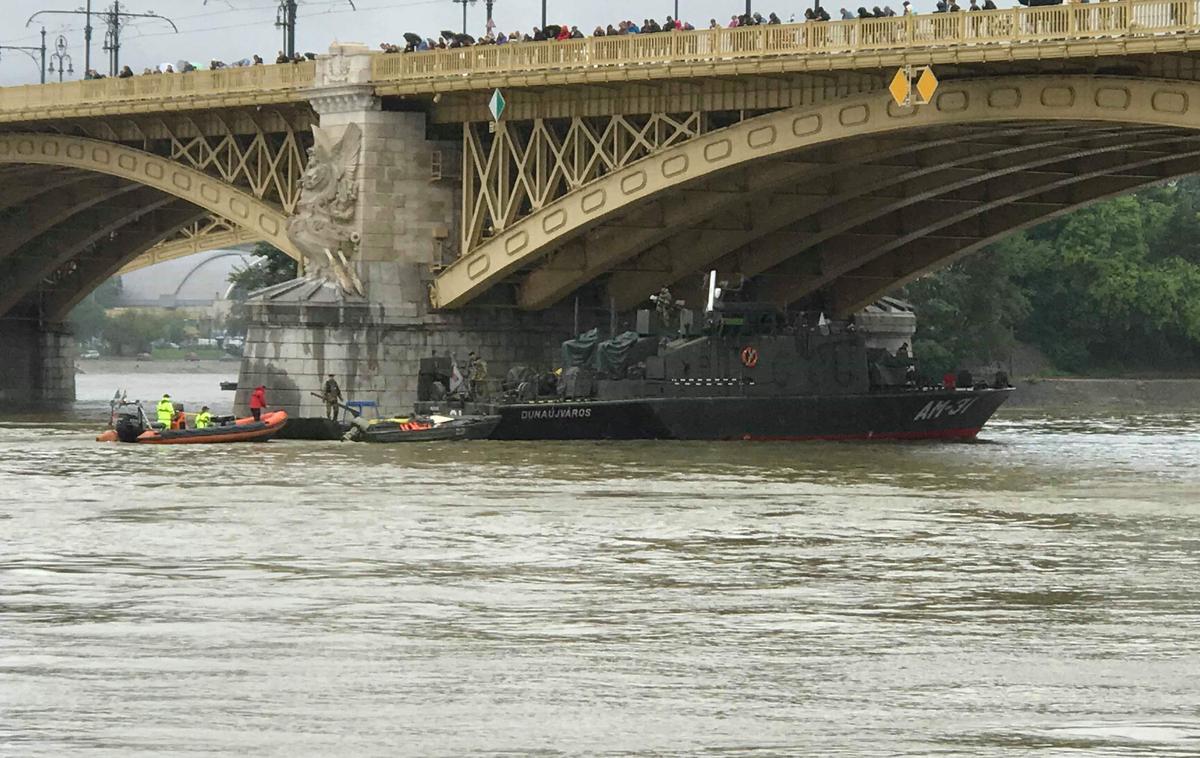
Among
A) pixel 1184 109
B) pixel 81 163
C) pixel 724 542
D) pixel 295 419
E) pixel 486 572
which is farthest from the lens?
pixel 81 163

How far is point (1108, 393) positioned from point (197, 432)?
168ft

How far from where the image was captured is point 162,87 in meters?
69.0

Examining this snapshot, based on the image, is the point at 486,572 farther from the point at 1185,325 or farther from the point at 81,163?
the point at 1185,325

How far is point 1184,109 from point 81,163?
127 ft

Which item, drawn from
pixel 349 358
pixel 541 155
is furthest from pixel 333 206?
pixel 541 155

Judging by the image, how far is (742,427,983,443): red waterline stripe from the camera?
187ft

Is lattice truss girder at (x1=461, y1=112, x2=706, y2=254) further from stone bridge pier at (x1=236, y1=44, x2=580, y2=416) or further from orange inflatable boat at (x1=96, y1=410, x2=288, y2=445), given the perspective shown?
orange inflatable boat at (x1=96, y1=410, x2=288, y2=445)

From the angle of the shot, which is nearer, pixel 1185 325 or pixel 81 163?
pixel 81 163

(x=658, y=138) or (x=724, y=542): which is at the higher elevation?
(x=658, y=138)

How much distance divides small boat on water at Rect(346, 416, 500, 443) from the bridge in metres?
5.48

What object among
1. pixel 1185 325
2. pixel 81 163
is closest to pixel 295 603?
pixel 81 163

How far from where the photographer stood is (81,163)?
73562 mm

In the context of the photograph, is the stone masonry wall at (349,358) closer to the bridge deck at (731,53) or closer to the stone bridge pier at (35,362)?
the bridge deck at (731,53)

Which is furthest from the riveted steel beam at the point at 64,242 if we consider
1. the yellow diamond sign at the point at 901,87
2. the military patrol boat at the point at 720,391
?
the yellow diamond sign at the point at 901,87
